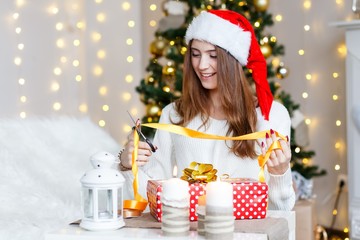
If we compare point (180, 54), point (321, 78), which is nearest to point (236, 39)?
point (180, 54)

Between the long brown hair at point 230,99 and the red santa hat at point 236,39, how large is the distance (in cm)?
3

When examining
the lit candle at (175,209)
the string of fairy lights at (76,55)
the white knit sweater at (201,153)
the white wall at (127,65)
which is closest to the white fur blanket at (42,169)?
the white knit sweater at (201,153)

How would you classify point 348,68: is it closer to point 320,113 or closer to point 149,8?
point 320,113

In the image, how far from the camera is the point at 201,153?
2.11 meters

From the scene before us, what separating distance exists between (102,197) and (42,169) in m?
0.92

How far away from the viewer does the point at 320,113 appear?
13.6 feet

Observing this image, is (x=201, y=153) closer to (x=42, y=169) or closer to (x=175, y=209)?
(x=42, y=169)

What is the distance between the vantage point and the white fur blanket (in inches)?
78.3

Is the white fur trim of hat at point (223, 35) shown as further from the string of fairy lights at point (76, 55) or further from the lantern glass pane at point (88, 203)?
the string of fairy lights at point (76, 55)

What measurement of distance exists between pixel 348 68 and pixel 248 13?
675mm

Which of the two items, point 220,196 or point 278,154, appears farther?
point 278,154

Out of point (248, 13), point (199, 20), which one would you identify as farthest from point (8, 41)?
point (199, 20)

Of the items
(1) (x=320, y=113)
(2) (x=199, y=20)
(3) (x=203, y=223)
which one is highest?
(2) (x=199, y=20)

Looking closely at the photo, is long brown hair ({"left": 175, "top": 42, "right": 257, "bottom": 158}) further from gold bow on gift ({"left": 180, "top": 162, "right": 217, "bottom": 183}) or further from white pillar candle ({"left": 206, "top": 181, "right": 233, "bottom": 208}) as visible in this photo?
white pillar candle ({"left": 206, "top": 181, "right": 233, "bottom": 208})
